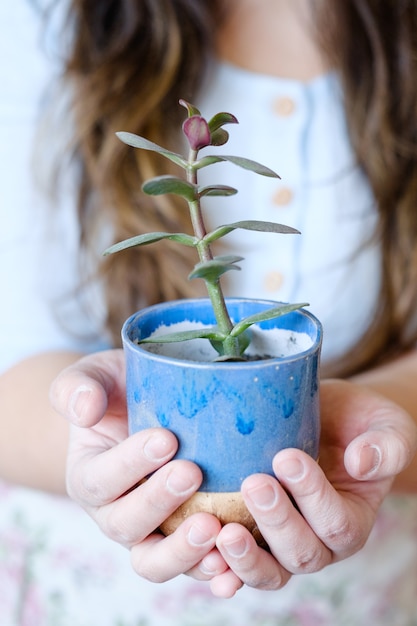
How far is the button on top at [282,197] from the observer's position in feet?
2.63

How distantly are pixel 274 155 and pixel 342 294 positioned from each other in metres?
0.19

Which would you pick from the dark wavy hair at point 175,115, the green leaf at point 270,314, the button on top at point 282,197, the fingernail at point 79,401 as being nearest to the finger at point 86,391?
the fingernail at point 79,401

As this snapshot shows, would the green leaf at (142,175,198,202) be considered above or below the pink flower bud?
below

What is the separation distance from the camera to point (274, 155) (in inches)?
32.1

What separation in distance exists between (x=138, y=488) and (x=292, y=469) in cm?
9

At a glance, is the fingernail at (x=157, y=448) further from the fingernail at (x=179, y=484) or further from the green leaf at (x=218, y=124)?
the green leaf at (x=218, y=124)

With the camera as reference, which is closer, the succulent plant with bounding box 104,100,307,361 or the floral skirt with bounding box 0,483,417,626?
the succulent plant with bounding box 104,100,307,361

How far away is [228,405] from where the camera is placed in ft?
1.24

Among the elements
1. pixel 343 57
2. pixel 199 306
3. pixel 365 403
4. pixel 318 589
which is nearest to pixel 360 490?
pixel 365 403

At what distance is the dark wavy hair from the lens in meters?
0.76

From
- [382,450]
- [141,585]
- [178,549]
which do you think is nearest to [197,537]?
[178,549]

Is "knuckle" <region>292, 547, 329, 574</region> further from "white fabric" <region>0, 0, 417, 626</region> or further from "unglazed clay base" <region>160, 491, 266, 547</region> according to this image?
"white fabric" <region>0, 0, 417, 626</region>

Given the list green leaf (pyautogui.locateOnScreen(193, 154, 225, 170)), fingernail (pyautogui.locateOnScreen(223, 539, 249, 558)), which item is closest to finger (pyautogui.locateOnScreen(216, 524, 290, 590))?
fingernail (pyautogui.locateOnScreen(223, 539, 249, 558))

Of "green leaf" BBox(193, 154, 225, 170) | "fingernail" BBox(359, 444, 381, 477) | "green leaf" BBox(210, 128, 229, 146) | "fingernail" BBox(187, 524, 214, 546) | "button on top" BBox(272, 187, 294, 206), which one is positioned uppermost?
"green leaf" BBox(210, 128, 229, 146)
